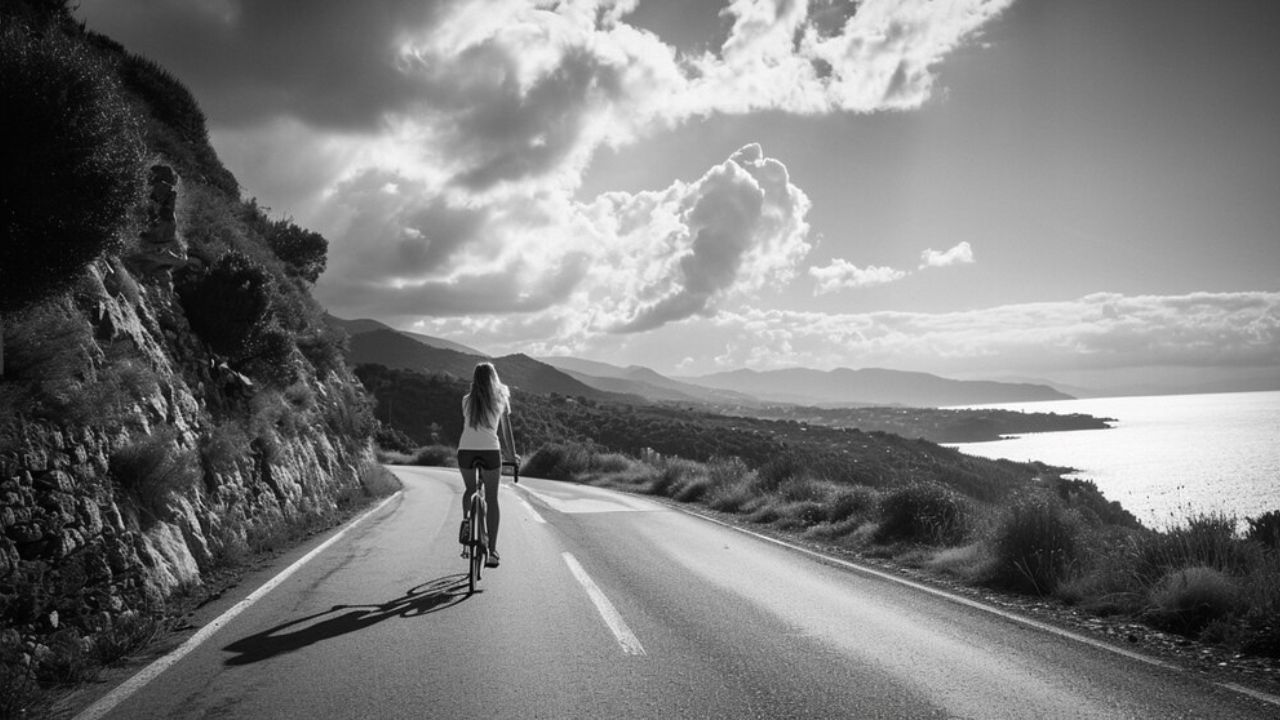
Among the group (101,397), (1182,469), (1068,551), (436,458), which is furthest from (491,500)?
(1182,469)

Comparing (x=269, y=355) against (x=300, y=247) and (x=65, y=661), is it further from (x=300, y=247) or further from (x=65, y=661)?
(x=300, y=247)

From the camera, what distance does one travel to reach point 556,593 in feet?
21.2

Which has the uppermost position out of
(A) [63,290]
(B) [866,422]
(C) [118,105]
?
(C) [118,105]

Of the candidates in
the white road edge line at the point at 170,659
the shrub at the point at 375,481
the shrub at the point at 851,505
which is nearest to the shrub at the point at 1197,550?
the shrub at the point at 851,505

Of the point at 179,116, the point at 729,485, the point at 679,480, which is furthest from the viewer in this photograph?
the point at 179,116

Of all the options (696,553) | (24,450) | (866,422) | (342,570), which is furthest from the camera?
(866,422)

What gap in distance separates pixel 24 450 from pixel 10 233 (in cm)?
213

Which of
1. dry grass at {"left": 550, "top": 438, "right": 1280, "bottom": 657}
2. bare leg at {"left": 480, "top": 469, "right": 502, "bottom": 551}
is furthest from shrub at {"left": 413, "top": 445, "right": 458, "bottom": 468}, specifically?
bare leg at {"left": 480, "top": 469, "right": 502, "bottom": 551}

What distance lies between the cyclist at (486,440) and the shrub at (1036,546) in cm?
563

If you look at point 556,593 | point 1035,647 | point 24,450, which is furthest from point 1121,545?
point 24,450

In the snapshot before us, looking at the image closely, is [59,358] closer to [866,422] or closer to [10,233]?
[10,233]

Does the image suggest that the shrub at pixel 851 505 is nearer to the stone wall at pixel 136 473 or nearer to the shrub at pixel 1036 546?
the shrub at pixel 1036 546

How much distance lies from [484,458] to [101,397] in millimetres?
3722

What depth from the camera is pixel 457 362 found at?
143750 mm
